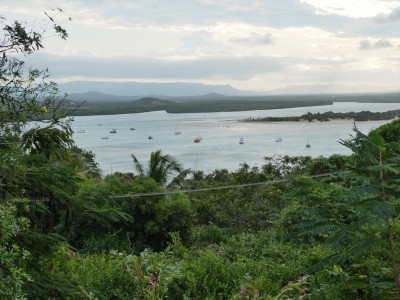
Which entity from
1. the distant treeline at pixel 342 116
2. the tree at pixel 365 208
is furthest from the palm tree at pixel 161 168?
the distant treeline at pixel 342 116

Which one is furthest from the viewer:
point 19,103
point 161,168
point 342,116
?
point 342,116

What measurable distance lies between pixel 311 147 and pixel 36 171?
49.3m

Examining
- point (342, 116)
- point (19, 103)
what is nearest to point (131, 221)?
point (19, 103)

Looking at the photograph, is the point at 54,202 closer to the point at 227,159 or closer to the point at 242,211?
the point at 242,211

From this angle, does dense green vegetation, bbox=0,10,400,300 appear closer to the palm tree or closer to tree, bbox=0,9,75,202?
tree, bbox=0,9,75,202

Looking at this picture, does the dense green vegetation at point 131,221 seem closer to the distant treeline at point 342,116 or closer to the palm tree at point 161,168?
the palm tree at point 161,168

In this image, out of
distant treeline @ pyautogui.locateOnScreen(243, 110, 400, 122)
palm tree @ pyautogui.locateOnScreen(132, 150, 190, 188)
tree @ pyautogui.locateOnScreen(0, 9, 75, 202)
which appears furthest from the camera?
distant treeline @ pyautogui.locateOnScreen(243, 110, 400, 122)

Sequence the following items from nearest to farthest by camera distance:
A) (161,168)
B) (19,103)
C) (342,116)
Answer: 1. (19,103)
2. (161,168)
3. (342,116)

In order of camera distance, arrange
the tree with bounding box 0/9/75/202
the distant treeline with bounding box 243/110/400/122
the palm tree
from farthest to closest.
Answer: the distant treeline with bounding box 243/110/400/122 → the palm tree → the tree with bounding box 0/9/75/202

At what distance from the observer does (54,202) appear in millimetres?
3271

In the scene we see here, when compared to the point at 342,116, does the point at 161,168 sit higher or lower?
lower

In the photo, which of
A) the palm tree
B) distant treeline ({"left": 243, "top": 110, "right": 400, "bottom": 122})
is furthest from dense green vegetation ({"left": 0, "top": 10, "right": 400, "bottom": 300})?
distant treeline ({"left": 243, "top": 110, "right": 400, "bottom": 122})

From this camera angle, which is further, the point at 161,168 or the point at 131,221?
the point at 161,168

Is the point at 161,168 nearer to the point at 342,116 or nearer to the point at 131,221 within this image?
the point at 131,221
